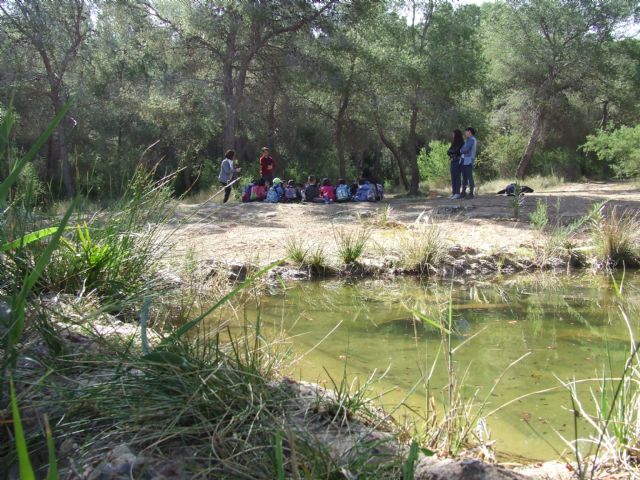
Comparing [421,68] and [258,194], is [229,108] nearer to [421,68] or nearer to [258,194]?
[258,194]

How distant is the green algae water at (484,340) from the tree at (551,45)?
51.2ft

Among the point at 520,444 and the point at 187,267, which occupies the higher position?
the point at 187,267

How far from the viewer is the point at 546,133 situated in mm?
26609

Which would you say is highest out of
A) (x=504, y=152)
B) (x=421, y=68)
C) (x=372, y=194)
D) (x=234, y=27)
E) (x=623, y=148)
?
(x=234, y=27)

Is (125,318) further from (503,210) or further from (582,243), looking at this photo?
(503,210)

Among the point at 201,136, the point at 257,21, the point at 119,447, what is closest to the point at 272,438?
the point at 119,447

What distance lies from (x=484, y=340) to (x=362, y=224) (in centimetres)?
393

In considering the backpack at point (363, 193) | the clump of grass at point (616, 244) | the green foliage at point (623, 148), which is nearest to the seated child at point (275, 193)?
the backpack at point (363, 193)

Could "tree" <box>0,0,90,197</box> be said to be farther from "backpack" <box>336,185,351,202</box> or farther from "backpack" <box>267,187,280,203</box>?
"backpack" <box>336,185,351,202</box>

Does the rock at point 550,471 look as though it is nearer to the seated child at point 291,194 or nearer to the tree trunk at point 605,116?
the seated child at point 291,194

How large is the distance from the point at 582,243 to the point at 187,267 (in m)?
6.01

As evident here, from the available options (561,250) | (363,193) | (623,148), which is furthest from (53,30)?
(623,148)

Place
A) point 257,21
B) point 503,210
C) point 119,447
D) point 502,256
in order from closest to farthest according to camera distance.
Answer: point 119,447 < point 502,256 < point 503,210 < point 257,21

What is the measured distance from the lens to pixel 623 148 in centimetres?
2227
